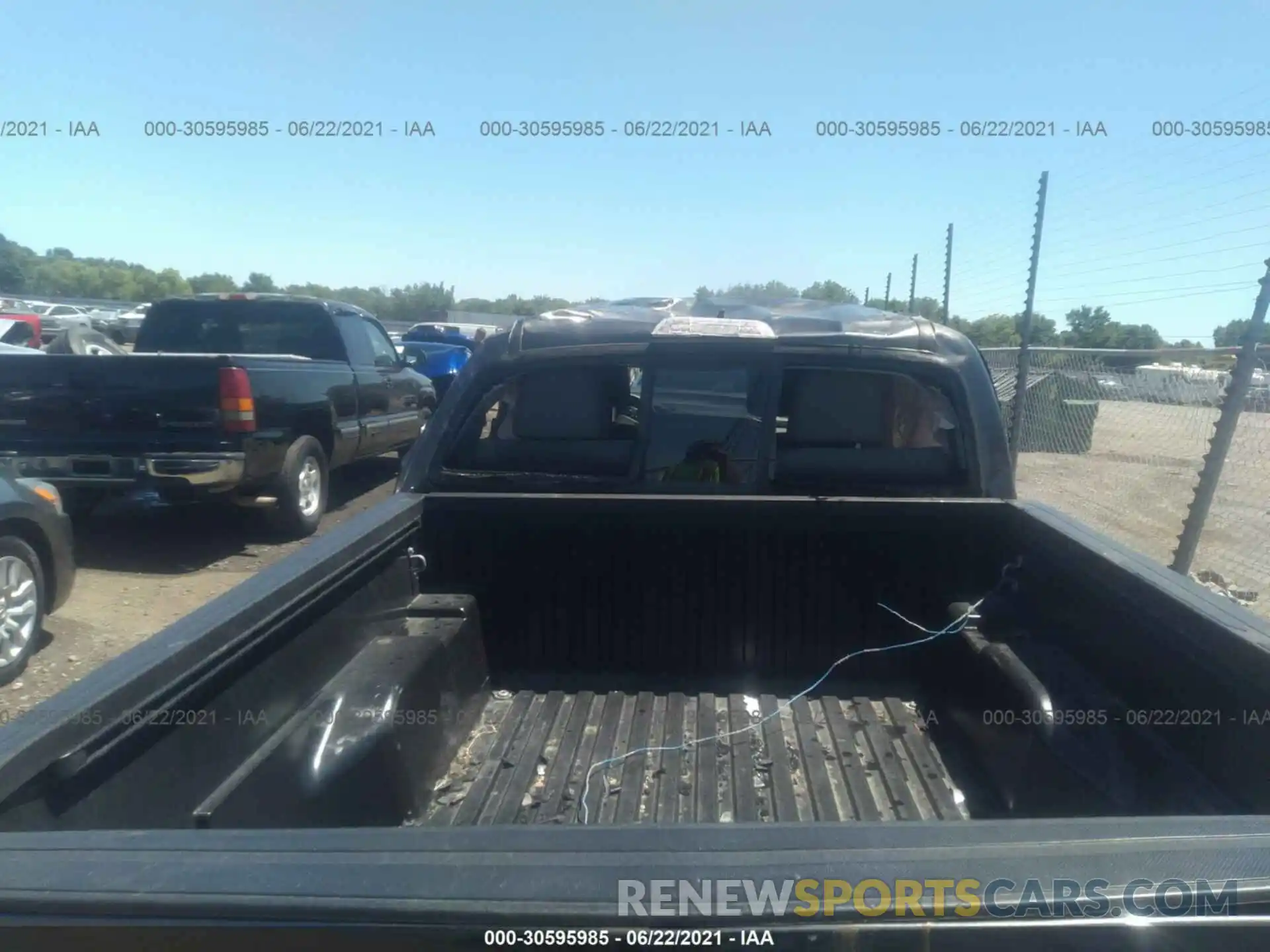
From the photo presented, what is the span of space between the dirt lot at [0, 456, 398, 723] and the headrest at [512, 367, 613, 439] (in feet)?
10.4

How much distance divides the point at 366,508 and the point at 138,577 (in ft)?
8.74

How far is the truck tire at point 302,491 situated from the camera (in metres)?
8.02

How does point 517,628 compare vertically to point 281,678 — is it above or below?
below

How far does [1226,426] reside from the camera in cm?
575

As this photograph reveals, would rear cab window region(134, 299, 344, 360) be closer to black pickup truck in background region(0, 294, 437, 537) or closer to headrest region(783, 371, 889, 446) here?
black pickup truck in background region(0, 294, 437, 537)

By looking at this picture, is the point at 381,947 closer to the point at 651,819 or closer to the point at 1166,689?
the point at 651,819

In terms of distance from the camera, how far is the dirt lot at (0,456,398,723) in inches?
213

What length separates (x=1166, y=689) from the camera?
2.20 meters

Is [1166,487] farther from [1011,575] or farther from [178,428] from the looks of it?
[178,428]

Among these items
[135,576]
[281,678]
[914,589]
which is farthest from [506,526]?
[135,576]

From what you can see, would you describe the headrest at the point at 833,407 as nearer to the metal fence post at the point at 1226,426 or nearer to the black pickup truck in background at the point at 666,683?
the black pickup truck in background at the point at 666,683

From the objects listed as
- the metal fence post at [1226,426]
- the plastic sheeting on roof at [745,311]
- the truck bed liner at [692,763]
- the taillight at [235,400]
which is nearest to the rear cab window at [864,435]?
the plastic sheeting on roof at [745,311]

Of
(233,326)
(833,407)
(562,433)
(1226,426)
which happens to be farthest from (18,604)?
(1226,426)

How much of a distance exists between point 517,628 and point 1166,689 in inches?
78.0
